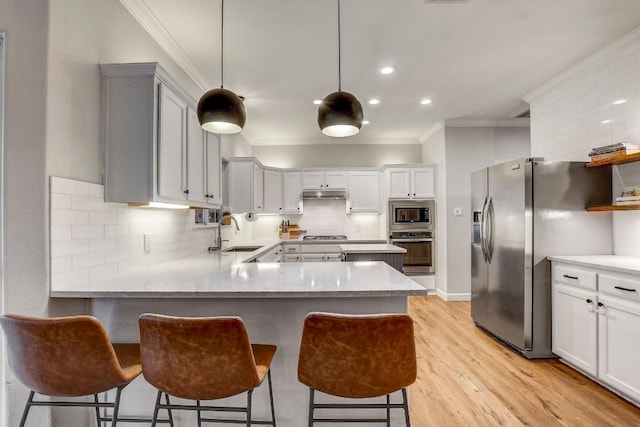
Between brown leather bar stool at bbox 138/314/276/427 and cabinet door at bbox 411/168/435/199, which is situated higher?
cabinet door at bbox 411/168/435/199

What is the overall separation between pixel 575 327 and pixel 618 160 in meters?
1.37

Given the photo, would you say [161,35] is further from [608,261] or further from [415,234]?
[415,234]

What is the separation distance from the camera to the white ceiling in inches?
93.1

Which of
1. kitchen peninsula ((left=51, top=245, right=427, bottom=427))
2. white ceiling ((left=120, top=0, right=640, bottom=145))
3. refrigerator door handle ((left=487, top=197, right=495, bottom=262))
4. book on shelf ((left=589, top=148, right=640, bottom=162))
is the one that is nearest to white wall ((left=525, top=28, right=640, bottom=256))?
white ceiling ((left=120, top=0, right=640, bottom=145))

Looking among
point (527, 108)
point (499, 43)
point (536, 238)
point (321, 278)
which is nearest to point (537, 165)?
point (536, 238)

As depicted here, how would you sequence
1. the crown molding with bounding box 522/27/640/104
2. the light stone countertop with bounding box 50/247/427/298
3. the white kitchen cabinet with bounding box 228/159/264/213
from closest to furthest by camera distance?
the light stone countertop with bounding box 50/247/427/298, the crown molding with bounding box 522/27/640/104, the white kitchen cabinet with bounding box 228/159/264/213

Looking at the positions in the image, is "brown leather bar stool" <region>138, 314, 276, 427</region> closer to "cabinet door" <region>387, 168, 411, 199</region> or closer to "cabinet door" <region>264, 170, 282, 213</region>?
"cabinet door" <region>264, 170, 282, 213</region>

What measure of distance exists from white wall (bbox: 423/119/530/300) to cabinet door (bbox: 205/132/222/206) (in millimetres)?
3452

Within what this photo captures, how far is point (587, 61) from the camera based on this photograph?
3115mm

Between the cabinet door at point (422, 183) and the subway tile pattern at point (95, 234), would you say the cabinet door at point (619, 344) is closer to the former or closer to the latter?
the cabinet door at point (422, 183)

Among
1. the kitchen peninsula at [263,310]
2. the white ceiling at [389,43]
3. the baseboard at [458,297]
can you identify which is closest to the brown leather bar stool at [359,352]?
the kitchen peninsula at [263,310]

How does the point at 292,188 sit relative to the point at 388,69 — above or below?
below

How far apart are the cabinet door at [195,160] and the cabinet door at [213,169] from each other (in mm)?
131

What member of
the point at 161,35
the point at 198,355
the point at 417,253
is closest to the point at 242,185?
the point at 161,35
